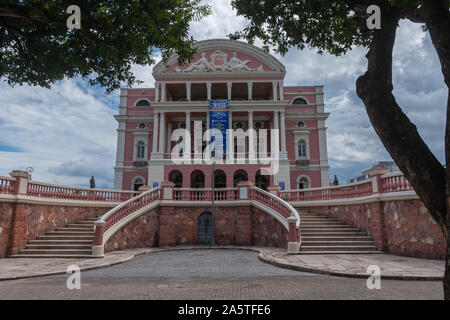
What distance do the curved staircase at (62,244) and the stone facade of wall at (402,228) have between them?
1167cm

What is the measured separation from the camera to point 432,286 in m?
6.35

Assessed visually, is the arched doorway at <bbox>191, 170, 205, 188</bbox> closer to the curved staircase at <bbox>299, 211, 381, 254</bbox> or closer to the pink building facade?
the pink building facade

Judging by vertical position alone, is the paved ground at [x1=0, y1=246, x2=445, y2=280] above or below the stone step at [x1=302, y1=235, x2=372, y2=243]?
below

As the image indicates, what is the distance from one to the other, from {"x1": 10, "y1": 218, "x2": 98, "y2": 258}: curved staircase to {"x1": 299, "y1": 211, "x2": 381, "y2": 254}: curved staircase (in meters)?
9.02

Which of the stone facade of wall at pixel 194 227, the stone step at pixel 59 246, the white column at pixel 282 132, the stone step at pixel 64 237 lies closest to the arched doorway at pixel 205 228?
the stone facade of wall at pixel 194 227

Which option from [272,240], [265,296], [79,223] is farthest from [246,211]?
[265,296]

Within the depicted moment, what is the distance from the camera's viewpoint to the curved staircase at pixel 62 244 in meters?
11.9

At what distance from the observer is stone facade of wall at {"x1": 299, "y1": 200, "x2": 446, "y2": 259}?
10059 millimetres

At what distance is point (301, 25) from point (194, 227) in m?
12.1

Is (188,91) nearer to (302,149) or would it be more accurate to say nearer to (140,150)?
(140,150)

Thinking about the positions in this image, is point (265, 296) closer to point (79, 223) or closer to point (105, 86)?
point (105, 86)

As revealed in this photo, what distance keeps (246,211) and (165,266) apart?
25.5ft

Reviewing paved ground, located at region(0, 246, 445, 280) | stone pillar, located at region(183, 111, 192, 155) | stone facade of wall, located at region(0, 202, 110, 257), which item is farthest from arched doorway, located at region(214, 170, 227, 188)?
paved ground, located at region(0, 246, 445, 280)

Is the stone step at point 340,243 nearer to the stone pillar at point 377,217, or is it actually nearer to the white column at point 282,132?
the stone pillar at point 377,217
